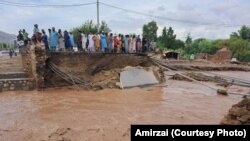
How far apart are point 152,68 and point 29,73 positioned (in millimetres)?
6498

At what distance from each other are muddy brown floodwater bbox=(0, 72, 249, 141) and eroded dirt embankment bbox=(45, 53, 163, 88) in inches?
30.8

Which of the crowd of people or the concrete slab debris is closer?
the crowd of people

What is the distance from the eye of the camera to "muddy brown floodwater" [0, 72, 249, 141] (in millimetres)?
9438

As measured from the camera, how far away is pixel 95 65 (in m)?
18.0

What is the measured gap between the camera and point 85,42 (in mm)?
18188

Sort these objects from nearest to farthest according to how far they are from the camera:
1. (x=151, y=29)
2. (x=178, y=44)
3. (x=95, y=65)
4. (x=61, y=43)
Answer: (x=61, y=43), (x=95, y=65), (x=151, y=29), (x=178, y=44)

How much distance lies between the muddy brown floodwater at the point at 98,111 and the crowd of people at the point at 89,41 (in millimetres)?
2473

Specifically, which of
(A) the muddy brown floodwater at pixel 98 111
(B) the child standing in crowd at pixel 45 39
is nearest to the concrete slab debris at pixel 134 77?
(A) the muddy brown floodwater at pixel 98 111

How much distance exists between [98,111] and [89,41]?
6861 millimetres

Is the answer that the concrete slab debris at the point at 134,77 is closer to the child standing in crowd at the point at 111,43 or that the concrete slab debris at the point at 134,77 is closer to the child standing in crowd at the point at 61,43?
the child standing in crowd at the point at 111,43

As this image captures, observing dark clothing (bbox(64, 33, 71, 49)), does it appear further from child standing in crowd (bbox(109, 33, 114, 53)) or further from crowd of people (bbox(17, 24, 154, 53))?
child standing in crowd (bbox(109, 33, 114, 53))

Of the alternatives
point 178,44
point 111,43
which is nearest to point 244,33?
point 178,44

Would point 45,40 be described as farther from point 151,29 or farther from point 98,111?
point 151,29

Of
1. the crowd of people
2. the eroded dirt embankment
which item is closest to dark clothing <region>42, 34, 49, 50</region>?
the crowd of people
